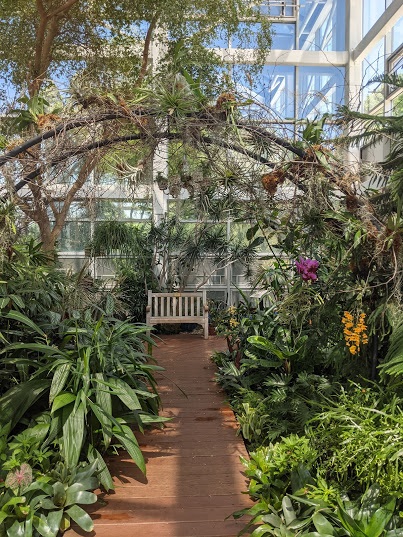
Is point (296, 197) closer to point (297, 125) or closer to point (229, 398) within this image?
point (297, 125)

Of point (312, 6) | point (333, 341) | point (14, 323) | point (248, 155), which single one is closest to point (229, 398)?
point (333, 341)

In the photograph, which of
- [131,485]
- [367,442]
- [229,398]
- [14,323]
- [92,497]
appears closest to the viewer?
[367,442]

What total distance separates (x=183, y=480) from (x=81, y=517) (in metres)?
0.68

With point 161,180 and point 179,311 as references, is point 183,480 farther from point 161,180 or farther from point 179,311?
point 179,311

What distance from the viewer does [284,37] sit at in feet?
31.8

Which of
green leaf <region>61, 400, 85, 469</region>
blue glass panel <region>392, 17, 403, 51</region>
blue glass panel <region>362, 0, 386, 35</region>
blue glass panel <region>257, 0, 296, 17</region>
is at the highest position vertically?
blue glass panel <region>257, 0, 296, 17</region>

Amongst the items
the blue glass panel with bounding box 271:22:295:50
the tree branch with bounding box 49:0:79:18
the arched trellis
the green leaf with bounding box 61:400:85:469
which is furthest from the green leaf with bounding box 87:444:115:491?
the blue glass panel with bounding box 271:22:295:50

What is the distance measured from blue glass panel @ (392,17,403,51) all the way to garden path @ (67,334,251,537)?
622cm

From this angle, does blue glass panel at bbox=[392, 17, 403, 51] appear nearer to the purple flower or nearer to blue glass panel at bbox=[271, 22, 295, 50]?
blue glass panel at bbox=[271, 22, 295, 50]

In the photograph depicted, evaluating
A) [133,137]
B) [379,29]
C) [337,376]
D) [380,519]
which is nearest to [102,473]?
[380,519]

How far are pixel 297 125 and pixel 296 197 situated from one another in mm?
460

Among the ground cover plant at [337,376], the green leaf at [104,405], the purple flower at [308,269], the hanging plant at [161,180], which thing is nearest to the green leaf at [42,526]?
the green leaf at [104,405]

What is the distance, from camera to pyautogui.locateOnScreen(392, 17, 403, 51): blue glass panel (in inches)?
285

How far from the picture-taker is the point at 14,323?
10.9 feet
